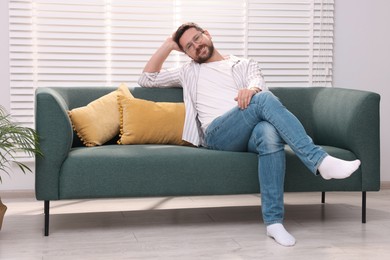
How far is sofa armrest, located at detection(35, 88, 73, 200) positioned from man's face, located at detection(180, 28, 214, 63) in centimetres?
88

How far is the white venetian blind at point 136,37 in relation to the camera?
4.41 m

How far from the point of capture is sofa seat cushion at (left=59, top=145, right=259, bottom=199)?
334 cm

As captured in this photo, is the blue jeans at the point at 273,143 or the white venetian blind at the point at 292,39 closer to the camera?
the blue jeans at the point at 273,143

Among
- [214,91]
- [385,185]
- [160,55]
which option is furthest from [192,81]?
[385,185]

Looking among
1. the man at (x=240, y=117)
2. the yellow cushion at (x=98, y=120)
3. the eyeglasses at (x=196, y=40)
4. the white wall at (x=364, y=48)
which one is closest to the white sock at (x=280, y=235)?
the man at (x=240, y=117)

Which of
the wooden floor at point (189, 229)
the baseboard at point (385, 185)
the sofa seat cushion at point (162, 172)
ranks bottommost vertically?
the wooden floor at point (189, 229)

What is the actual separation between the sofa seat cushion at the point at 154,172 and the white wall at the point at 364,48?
169 cm

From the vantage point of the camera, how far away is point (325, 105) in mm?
3930

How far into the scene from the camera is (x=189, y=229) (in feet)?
11.5

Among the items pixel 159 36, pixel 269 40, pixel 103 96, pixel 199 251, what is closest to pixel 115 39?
pixel 159 36

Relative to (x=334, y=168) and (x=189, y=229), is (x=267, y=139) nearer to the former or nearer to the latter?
(x=334, y=168)

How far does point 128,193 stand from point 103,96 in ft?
2.42

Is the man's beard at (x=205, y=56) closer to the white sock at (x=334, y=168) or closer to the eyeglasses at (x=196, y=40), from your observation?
the eyeglasses at (x=196, y=40)

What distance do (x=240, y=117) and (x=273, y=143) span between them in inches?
9.9
